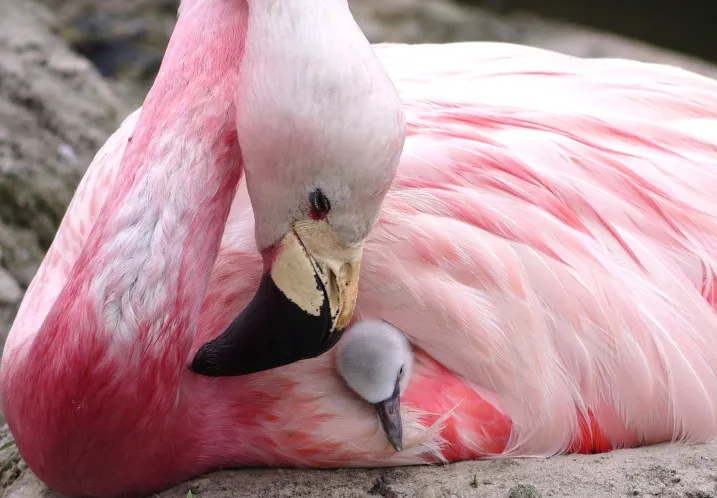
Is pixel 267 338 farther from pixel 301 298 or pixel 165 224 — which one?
pixel 165 224

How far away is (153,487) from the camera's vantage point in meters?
2.31

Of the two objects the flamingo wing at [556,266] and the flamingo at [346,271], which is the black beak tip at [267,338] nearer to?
the flamingo at [346,271]

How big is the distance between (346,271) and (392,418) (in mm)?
435

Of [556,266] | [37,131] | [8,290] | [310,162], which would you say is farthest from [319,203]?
[37,131]

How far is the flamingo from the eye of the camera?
1948 millimetres

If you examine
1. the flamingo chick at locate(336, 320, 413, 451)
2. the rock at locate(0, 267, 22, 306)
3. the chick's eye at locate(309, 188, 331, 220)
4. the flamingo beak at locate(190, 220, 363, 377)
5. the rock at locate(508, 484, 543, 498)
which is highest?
the chick's eye at locate(309, 188, 331, 220)

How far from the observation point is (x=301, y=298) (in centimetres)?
201

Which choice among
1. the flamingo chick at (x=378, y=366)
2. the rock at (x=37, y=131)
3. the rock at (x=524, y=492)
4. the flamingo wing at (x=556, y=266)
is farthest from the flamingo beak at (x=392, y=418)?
the rock at (x=37, y=131)

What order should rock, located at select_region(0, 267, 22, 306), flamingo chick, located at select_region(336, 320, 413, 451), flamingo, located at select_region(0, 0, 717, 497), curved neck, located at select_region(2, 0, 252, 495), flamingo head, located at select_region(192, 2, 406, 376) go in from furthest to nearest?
rock, located at select_region(0, 267, 22, 306)
flamingo chick, located at select_region(336, 320, 413, 451)
curved neck, located at select_region(2, 0, 252, 495)
flamingo, located at select_region(0, 0, 717, 497)
flamingo head, located at select_region(192, 2, 406, 376)

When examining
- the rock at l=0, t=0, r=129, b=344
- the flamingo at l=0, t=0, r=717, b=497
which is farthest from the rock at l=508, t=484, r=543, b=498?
the rock at l=0, t=0, r=129, b=344

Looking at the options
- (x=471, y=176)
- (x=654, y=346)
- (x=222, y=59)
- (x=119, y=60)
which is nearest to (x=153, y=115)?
(x=222, y=59)

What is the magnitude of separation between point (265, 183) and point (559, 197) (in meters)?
0.84

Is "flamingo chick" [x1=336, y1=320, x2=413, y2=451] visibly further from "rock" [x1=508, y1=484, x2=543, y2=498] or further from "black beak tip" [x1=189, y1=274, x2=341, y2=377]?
"rock" [x1=508, y1=484, x2=543, y2=498]

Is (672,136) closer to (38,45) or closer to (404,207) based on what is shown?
(404,207)
